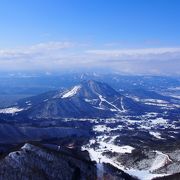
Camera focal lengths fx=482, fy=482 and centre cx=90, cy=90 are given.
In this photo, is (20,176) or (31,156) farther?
(31,156)

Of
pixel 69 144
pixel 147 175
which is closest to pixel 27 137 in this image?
pixel 69 144

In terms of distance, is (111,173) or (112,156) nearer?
(111,173)

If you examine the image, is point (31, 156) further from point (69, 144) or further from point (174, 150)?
point (69, 144)

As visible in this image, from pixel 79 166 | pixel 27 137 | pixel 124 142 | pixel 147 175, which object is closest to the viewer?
pixel 79 166

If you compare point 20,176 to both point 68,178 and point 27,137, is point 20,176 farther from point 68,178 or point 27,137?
point 27,137

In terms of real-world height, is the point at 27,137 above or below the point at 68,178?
below

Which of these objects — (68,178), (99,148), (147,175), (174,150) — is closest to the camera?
(68,178)

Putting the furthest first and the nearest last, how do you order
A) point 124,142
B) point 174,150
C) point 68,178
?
point 124,142 < point 174,150 < point 68,178

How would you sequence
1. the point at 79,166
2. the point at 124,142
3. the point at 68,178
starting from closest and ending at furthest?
the point at 68,178
the point at 79,166
the point at 124,142

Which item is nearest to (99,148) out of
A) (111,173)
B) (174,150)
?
(174,150)
